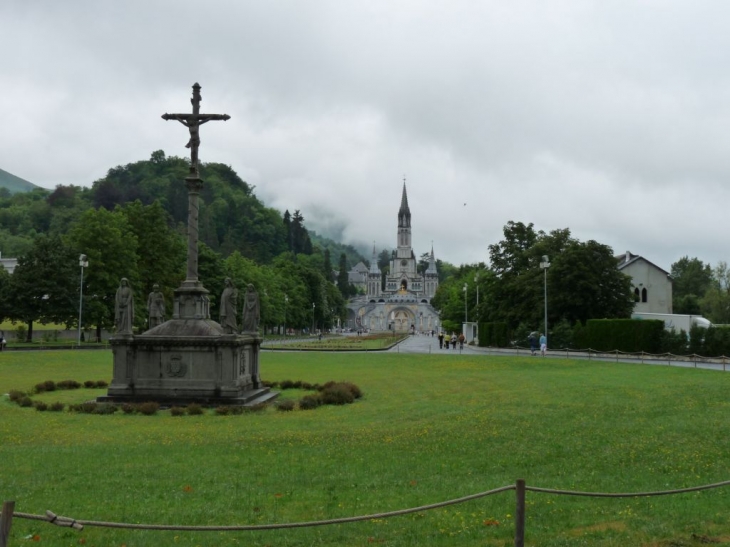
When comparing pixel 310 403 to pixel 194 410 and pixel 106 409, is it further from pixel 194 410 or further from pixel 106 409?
pixel 106 409

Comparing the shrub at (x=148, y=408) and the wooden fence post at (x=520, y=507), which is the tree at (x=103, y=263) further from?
the wooden fence post at (x=520, y=507)

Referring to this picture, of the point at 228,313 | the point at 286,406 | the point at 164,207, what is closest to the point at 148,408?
the point at 286,406

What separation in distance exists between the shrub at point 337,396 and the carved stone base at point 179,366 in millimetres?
2322

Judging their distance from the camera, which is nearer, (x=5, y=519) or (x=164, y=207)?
(x=5, y=519)

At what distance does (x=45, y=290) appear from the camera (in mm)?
60156

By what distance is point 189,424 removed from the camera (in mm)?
19078

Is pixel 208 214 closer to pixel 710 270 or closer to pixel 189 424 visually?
pixel 710 270

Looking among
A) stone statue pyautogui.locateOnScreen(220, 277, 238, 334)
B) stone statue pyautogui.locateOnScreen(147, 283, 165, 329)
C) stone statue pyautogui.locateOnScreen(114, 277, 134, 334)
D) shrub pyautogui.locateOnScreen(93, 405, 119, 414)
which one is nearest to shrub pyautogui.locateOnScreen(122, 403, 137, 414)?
shrub pyautogui.locateOnScreen(93, 405, 119, 414)

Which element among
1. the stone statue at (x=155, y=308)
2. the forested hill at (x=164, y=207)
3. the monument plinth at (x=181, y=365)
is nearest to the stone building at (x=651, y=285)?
the stone statue at (x=155, y=308)

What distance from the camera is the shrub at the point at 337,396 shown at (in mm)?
23562

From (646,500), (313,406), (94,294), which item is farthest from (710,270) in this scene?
(646,500)

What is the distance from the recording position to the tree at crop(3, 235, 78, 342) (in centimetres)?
6016

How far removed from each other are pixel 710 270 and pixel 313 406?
4614 inches

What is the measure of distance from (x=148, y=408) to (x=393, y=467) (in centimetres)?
1112
